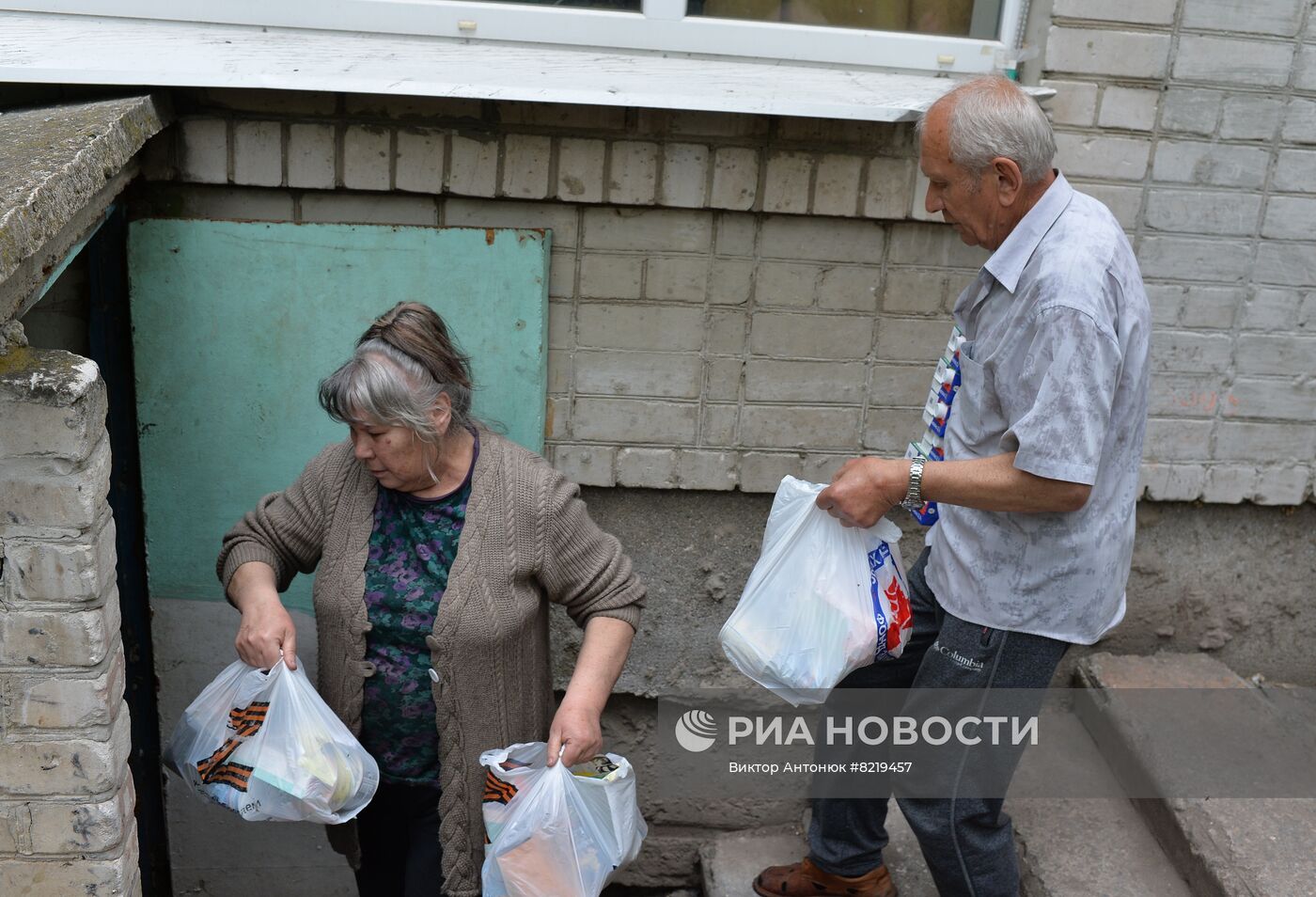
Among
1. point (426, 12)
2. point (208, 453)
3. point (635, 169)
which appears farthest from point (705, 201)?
point (208, 453)

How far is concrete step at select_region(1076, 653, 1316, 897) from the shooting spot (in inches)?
105

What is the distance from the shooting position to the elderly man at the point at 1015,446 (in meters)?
2.10

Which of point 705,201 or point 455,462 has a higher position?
point 705,201

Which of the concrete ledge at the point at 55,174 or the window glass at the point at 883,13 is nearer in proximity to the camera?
the concrete ledge at the point at 55,174

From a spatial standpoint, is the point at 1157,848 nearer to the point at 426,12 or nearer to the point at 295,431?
the point at 295,431

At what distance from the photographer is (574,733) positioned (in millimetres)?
2203

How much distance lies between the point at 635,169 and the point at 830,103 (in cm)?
47

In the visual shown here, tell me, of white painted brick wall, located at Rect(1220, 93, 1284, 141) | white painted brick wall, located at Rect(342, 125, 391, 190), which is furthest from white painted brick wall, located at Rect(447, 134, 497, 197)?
white painted brick wall, located at Rect(1220, 93, 1284, 141)

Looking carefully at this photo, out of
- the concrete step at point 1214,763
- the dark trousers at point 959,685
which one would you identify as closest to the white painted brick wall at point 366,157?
the dark trousers at point 959,685

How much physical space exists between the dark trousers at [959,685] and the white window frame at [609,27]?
4.14 ft

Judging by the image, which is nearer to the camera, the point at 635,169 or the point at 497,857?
the point at 497,857

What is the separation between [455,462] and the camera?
2316 millimetres

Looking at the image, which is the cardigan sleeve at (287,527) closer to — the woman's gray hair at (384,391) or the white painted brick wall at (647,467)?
the woman's gray hair at (384,391)

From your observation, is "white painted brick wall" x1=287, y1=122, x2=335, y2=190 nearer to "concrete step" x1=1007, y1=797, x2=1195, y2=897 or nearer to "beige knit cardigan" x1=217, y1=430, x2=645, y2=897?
"beige knit cardigan" x1=217, y1=430, x2=645, y2=897
